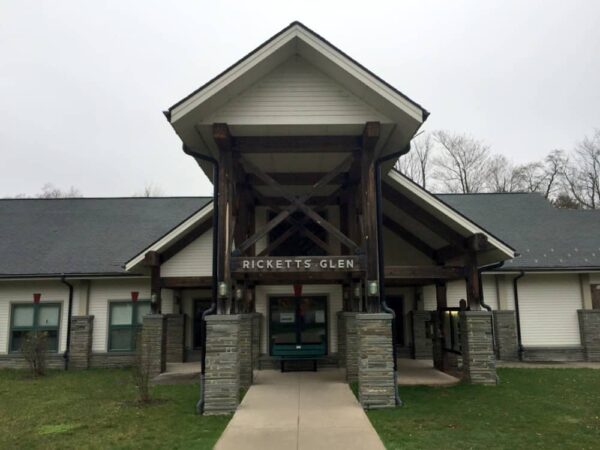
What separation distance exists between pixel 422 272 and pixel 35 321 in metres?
12.9

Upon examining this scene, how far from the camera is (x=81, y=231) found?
60.5ft

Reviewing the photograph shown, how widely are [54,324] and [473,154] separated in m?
32.7

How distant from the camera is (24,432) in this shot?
7.50 metres

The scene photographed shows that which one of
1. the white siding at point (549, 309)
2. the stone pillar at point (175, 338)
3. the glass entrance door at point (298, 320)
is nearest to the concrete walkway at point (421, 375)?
the glass entrance door at point (298, 320)

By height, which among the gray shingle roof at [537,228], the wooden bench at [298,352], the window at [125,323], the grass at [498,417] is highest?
the gray shingle roof at [537,228]

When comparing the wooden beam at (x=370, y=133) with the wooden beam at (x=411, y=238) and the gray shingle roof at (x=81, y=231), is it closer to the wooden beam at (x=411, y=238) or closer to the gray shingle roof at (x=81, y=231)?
the wooden beam at (x=411, y=238)

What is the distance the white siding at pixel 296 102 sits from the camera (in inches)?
355

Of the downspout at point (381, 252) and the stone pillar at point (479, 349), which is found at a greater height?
the downspout at point (381, 252)

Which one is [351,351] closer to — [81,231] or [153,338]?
[153,338]

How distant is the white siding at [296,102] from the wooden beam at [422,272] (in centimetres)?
351

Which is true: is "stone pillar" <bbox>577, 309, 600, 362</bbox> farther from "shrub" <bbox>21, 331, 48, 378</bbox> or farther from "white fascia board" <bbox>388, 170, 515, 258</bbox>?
"shrub" <bbox>21, 331, 48, 378</bbox>

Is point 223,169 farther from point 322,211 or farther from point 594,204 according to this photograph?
point 594,204

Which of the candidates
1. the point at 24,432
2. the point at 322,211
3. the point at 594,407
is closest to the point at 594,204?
the point at 322,211

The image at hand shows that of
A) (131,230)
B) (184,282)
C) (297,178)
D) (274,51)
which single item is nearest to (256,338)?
(184,282)
